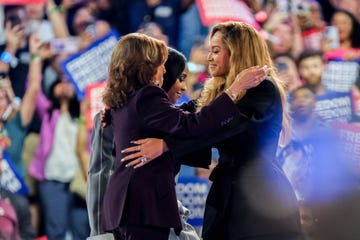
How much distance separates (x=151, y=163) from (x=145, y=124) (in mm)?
128

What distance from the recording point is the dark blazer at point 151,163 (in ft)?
8.38

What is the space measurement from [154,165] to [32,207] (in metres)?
3.57

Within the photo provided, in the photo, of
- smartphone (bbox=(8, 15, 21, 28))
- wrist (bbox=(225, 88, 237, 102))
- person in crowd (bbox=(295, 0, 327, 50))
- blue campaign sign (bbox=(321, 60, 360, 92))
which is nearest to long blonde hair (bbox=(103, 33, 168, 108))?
wrist (bbox=(225, 88, 237, 102))

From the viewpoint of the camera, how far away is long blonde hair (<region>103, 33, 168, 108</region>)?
2.61 meters

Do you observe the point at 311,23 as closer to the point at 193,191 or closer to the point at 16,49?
the point at 193,191

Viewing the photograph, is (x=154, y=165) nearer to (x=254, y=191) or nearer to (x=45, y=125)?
(x=254, y=191)

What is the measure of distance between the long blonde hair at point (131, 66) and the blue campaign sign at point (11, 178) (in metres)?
3.45

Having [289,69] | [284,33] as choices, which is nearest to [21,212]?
[289,69]

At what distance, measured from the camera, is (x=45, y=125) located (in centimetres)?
604

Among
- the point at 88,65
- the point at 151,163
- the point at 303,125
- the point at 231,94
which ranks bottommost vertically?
the point at 303,125

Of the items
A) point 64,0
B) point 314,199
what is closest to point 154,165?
point 314,199

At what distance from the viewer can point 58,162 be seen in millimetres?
6008

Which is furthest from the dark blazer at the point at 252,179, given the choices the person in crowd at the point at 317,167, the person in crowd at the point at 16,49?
the person in crowd at the point at 16,49

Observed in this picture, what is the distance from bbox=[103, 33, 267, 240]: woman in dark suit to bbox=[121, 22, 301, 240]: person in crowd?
64 mm
